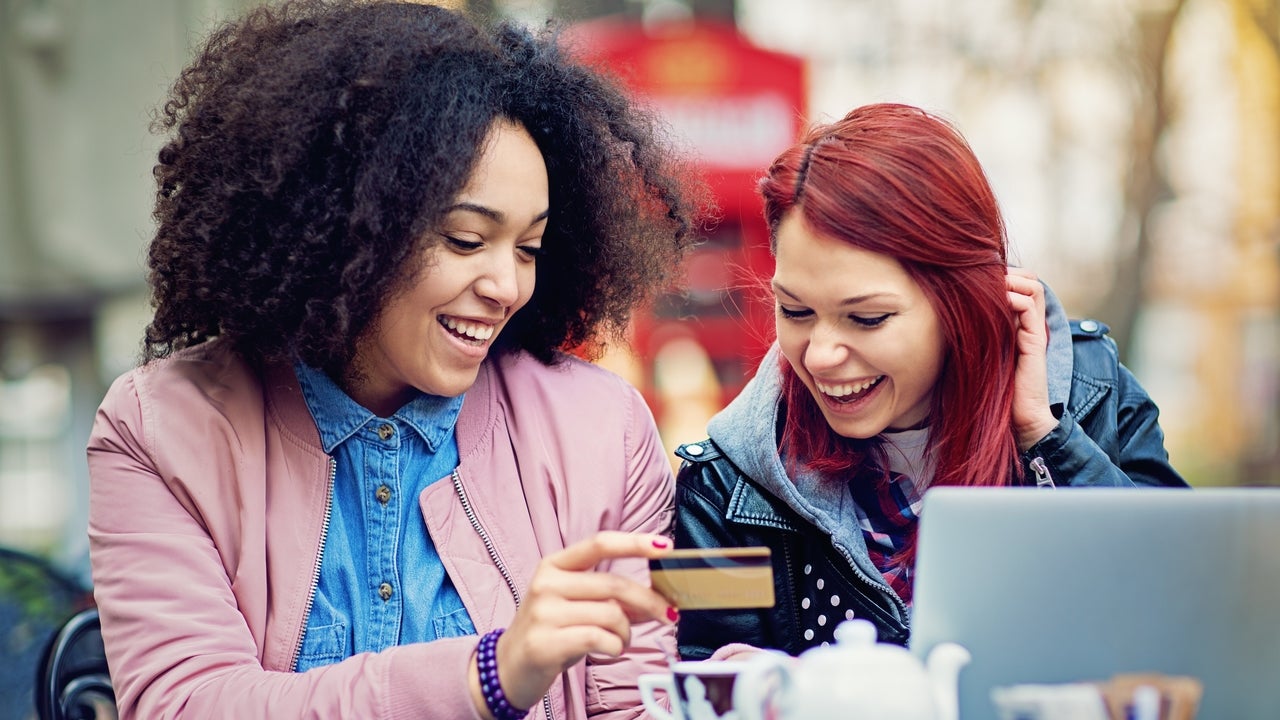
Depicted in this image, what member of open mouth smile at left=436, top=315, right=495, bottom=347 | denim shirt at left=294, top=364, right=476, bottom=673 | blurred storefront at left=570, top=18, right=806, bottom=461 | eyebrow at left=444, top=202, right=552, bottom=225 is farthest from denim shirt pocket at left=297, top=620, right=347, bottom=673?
blurred storefront at left=570, top=18, right=806, bottom=461

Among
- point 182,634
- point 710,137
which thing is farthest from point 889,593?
point 710,137

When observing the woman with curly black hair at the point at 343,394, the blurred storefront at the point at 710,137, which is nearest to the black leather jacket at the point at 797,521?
the woman with curly black hair at the point at 343,394

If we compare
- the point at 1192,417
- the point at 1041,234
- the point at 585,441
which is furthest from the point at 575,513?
the point at 1192,417

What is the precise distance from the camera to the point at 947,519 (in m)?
1.38

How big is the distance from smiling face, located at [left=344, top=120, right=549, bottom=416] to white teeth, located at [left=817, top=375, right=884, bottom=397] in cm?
53

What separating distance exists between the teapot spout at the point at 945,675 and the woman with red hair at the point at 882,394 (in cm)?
61

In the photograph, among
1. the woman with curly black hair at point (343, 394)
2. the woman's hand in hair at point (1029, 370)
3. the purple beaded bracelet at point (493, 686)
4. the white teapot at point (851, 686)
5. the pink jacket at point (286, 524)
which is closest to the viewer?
the white teapot at point (851, 686)

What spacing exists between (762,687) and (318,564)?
97 cm

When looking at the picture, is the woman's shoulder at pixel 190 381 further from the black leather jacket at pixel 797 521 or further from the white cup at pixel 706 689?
the white cup at pixel 706 689

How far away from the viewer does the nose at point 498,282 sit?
6.71 feet

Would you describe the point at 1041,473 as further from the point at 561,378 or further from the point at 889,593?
the point at 561,378

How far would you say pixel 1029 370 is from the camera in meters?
2.20

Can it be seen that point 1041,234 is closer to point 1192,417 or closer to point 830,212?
point 1192,417

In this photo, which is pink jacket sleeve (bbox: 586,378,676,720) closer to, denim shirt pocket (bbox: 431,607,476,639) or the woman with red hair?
the woman with red hair
